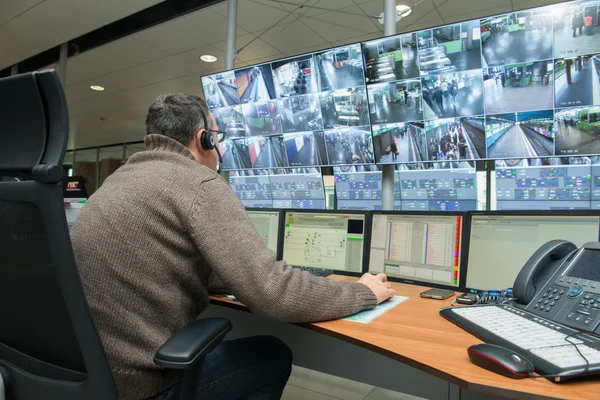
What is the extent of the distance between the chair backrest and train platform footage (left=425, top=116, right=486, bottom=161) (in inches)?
64.9

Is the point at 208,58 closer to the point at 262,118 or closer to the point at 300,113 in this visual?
the point at 262,118

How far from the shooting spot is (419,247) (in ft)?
5.03

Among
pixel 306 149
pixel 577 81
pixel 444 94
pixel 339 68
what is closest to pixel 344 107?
A: pixel 339 68

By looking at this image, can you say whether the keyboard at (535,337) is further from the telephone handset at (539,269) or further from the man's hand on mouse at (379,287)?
the man's hand on mouse at (379,287)

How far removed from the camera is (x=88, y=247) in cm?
88

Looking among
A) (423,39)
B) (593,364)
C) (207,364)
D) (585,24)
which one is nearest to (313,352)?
(207,364)

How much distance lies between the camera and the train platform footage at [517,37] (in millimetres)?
1636

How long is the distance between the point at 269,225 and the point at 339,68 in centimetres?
97

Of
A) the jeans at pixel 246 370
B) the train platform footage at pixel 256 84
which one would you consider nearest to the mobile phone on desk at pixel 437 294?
the jeans at pixel 246 370

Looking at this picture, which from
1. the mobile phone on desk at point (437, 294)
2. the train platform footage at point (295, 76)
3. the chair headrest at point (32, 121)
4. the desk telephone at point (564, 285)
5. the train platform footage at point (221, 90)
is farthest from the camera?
the train platform footage at point (221, 90)

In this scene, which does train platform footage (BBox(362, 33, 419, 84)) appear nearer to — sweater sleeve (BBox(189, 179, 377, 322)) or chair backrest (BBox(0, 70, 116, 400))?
sweater sleeve (BBox(189, 179, 377, 322))

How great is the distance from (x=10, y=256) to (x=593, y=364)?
1.09 meters

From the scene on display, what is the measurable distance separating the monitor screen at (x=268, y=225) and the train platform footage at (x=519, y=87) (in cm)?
115

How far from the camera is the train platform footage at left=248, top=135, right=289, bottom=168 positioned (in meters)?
2.50
